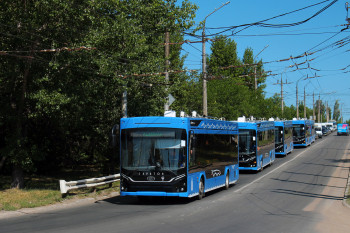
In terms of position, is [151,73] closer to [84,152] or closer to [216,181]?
[216,181]

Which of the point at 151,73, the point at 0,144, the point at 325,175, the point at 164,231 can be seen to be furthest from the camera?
the point at 325,175

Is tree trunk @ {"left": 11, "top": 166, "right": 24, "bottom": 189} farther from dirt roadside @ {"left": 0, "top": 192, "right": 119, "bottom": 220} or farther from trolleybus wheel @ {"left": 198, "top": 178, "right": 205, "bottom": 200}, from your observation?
trolleybus wheel @ {"left": 198, "top": 178, "right": 205, "bottom": 200}

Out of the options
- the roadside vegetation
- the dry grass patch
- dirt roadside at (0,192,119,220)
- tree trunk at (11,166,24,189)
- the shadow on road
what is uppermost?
the roadside vegetation

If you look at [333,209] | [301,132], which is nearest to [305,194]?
[333,209]

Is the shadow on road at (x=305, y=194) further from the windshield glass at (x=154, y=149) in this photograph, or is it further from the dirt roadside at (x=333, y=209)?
the windshield glass at (x=154, y=149)

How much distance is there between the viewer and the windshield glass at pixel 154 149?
15641 millimetres

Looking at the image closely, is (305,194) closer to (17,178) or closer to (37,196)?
(37,196)

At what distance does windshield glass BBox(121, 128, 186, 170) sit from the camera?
51.3 feet

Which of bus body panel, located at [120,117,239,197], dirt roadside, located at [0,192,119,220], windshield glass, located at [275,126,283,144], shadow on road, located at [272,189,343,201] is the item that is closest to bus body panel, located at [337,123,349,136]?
windshield glass, located at [275,126,283,144]

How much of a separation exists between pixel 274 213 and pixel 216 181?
591cm

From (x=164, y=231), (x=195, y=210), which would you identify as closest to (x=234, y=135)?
(x=195, y=210)

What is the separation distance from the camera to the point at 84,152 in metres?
30.4

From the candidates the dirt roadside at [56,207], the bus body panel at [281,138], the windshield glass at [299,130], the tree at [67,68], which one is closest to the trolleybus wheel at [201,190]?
the dirt roadside at [56,207]

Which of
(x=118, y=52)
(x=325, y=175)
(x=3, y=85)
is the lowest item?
(x=325, y=175)
